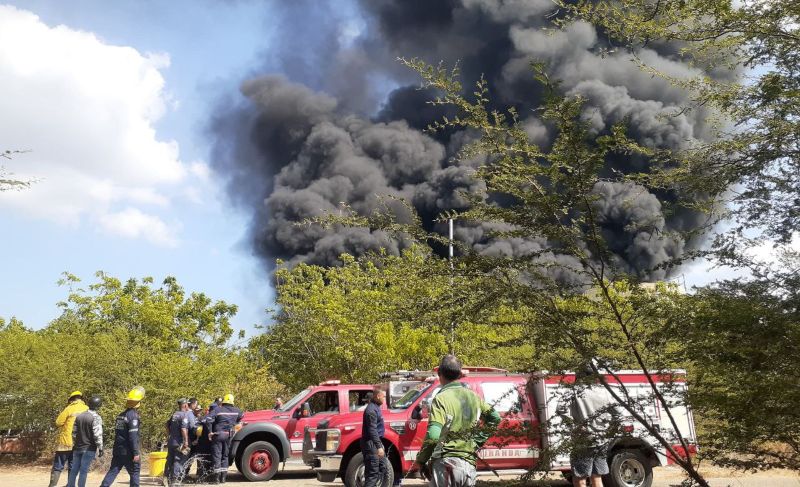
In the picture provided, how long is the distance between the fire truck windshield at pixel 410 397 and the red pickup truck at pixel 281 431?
2.50 m

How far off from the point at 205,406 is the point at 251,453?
233 inches

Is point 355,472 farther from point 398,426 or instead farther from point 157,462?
point 157,462

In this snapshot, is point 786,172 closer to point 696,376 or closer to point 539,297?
point 696,376

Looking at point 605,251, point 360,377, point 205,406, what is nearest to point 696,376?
point 605,251

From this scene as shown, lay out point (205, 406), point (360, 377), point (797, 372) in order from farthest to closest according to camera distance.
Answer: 1. point (360, 377)
2. point (205, 406)
3. point (797, 372)

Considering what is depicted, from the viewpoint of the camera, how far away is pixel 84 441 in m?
10.3

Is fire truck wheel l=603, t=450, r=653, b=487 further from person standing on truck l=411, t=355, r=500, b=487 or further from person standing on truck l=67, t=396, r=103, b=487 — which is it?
person standing on truck l=67, t=396, r=103, b=487

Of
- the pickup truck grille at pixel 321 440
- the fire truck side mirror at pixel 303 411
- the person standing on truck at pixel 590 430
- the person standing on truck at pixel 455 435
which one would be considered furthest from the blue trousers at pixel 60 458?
the person standing on truck at pixel 590 430

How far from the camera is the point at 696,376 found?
5.50 m

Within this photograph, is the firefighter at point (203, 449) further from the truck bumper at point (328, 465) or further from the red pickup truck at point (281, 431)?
the truck bumper at point (328, 465)

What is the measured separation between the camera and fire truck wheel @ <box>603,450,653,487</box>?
11.3m

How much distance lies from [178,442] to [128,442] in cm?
336

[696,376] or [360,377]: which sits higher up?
[360,377]

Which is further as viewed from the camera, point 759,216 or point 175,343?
point 175,343
